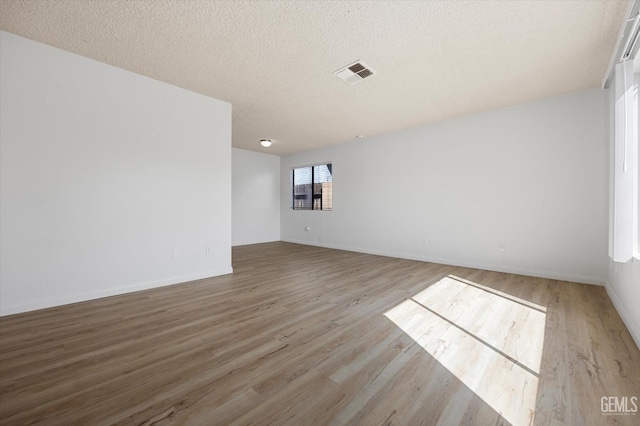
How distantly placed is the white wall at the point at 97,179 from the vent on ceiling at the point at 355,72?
1.94 m

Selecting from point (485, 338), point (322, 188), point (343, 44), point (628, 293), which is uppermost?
point (343, 44)

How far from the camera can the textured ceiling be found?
2.07 m

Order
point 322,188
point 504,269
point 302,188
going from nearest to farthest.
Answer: point 504,269 → point 322,188 → point 302,188

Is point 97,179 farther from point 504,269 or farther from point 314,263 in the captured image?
point 504,269

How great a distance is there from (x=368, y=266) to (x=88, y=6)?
4540mm

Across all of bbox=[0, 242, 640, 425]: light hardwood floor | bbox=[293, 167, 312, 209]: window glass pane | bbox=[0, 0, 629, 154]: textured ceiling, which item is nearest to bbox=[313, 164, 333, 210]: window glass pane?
bbox=[293, 167, 312, 209]: window glass pane

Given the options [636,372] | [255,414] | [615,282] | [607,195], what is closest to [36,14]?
[255,414]

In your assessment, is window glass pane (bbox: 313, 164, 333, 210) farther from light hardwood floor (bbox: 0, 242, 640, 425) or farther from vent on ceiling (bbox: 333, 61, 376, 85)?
light hardwood floor (bbox: 0, 242, 640, 425)

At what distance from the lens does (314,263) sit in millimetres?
4832

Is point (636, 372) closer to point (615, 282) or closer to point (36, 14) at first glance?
point (615, 282)

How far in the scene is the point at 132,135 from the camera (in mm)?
3133

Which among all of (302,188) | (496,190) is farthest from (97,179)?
(496,190)

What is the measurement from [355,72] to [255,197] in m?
5.20

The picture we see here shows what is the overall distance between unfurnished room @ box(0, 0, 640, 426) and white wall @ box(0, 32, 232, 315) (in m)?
0.02
